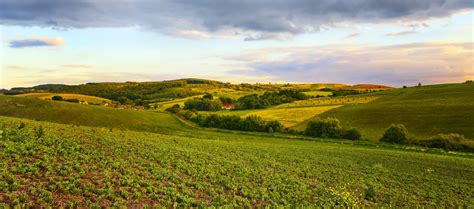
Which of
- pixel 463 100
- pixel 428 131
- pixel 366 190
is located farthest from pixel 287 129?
pixel 366 190

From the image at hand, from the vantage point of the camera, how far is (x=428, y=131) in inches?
2416

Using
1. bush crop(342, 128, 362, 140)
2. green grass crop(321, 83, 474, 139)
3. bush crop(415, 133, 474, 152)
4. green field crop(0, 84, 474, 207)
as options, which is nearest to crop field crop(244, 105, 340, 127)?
green grass crop(321, 83, 474, 139)

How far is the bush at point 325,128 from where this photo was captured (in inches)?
2463

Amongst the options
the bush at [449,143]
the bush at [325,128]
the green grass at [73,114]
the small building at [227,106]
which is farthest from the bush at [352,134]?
the small building at [227,106]

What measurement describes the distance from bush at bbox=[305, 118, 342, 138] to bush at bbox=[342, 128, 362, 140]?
4.52 ft

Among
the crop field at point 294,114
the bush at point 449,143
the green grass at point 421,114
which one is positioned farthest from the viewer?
the crop field at point 294,114

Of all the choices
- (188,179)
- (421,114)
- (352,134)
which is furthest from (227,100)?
(188,179)

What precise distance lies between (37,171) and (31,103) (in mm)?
63604

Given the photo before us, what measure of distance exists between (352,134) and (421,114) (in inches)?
869

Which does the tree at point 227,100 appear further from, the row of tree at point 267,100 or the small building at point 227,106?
the row of tree at point 267,100

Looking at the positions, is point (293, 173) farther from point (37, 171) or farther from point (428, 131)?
point (428, 131)

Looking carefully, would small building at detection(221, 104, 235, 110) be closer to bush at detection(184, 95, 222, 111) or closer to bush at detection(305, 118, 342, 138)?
bush at detection(184, 95, 222, 111)

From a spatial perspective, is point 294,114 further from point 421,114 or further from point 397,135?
point 397,135

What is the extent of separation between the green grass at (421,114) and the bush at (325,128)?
579 cm
